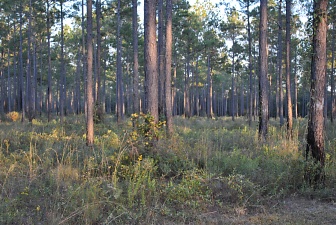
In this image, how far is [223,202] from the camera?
4.89 metres

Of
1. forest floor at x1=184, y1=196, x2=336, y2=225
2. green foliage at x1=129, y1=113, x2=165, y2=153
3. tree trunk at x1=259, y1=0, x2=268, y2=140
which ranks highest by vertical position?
tree trunk at x1=259, y1=0, x2=268, y2=140

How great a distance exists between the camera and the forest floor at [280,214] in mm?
4121

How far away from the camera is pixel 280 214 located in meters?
4.39

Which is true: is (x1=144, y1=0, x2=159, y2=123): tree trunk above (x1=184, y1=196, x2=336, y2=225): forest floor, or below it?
above

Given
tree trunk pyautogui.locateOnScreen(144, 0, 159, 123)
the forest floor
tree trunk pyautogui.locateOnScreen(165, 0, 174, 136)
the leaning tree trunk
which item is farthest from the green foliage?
tree trunk pyautogui.locateOnScreen(165, 0, 174, 136)

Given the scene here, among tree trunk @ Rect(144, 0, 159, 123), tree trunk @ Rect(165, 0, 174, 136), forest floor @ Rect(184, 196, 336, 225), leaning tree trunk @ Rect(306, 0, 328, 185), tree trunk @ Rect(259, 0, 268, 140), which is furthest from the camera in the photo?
tree trunk @ Rect(165, 0, 174, 136)

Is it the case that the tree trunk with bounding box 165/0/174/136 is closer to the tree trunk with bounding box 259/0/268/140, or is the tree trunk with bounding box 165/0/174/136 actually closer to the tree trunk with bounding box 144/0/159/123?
the tree trunk with bounding box 259/0/268/140

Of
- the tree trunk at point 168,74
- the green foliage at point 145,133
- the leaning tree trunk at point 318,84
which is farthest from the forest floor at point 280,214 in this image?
the tree trunk at point 168,74

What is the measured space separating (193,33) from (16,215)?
92.0ft

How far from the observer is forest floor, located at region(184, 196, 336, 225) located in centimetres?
412

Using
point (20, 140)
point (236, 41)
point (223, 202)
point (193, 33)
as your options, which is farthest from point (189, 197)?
point (236, 41)

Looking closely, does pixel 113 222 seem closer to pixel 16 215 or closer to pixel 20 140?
pixel 16 215

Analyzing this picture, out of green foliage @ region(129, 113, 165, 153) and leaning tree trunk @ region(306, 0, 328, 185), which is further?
green foliage @ region(129, 113, 165, 153)

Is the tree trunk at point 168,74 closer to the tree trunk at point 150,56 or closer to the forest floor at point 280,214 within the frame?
the tree trunk at point 150,56
